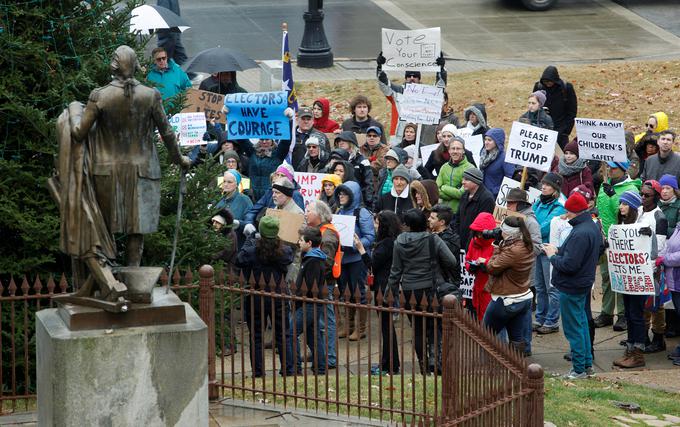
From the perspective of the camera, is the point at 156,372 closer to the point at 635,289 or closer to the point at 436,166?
the point at 635,289

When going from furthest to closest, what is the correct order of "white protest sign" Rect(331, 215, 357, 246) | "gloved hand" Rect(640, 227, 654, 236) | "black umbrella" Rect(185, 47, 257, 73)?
1. "black umbrella" Rect(185, 47, 257, 73)
2. "white protest sign" Rect(331, 215, 357, 246)
3. "gloved hand" Rect(640, 227, 654, 236)

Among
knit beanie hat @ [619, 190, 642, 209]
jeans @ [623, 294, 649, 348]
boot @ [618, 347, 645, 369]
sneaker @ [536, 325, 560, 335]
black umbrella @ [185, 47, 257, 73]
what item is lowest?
boot @ [618, 347, 645, 369]

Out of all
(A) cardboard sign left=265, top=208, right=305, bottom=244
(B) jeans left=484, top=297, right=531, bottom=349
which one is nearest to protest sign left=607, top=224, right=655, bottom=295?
(B) jeans left=484, top=297, right=531, bottom=349

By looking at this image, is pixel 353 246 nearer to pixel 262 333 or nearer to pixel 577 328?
pixel 577 328

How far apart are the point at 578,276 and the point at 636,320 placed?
1.00m

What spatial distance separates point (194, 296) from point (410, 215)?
84.9 inches

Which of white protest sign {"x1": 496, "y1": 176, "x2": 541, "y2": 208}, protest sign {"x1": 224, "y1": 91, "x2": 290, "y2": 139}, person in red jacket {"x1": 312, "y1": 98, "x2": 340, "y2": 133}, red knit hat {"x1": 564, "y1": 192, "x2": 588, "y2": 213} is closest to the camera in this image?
red knit hat {"x1": 564, "y1": 192, "x2": 588, "y2": 213}

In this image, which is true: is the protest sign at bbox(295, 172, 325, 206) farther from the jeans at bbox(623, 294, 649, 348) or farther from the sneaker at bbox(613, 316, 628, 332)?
the jeans at bbox(623, 294, 649, 348)

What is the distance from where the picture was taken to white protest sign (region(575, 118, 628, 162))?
15.8m

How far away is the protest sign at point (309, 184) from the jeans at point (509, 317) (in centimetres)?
323

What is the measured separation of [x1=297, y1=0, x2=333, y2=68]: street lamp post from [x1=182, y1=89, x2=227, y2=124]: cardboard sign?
27.2 ft

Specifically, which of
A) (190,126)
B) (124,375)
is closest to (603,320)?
(190,126)

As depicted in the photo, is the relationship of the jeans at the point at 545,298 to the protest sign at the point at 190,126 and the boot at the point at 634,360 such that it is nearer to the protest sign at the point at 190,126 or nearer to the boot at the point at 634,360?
the boot at the point at 634,360

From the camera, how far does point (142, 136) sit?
9547 millimetres
